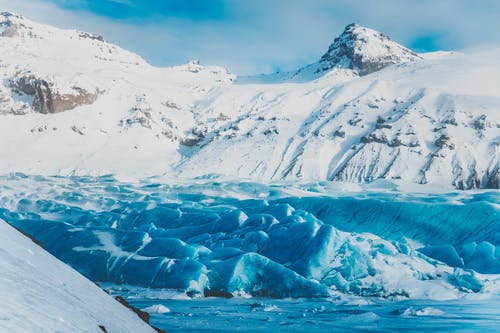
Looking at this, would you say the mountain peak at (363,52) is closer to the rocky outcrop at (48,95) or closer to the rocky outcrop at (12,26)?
the rocky outcrop at (48,95)

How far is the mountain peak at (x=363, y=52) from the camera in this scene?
476ft

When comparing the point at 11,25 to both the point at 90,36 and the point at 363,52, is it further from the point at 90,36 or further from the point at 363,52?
the point at 363,52

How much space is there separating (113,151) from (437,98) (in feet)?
172

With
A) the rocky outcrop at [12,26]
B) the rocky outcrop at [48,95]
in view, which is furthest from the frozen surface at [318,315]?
the rocky outcrop at [12,26]

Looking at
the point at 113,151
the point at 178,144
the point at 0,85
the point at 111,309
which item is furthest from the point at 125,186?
the point at 0,85

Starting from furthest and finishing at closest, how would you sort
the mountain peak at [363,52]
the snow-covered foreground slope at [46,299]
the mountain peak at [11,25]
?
the mountain peak at [11,25], the mountain peak at [363,52], the snow-covered foreground slope at [46,299]

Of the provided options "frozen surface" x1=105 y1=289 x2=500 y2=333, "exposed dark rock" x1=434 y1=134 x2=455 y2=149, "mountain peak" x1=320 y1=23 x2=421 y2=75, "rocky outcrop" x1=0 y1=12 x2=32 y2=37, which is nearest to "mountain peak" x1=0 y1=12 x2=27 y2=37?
"rocky outcrop" x1=0 y1=12 x2=32 y2=37

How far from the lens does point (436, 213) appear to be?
3466 cm

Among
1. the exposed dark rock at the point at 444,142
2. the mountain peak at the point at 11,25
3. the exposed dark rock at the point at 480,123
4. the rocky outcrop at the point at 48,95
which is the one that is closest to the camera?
the exposed dark rock at the point at 444,142

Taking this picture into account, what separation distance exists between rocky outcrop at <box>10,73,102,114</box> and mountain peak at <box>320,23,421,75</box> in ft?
197

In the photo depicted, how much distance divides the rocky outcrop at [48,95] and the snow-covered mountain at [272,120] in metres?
0.19

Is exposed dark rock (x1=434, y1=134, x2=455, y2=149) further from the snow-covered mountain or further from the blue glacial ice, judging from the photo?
the blue glacial ice

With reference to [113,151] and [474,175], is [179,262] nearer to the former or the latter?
[474,175]

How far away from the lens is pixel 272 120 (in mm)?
109062
